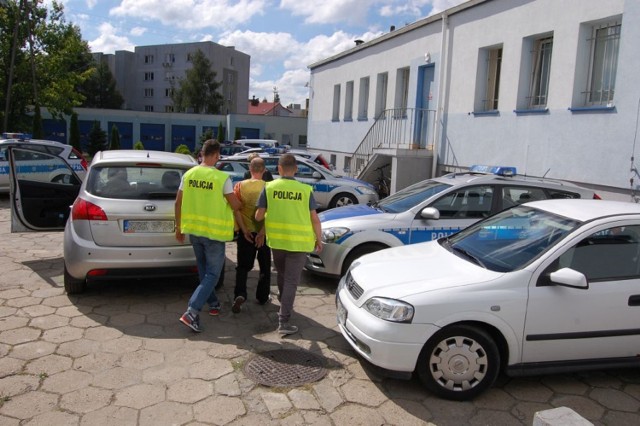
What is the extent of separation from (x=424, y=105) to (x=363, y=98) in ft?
15.8

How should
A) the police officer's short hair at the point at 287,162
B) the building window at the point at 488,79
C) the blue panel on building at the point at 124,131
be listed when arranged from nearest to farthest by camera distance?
the police officer's short hair at the point at 287,162
the building window at the point at 488,79
the blue panel on building at the point at 124,131

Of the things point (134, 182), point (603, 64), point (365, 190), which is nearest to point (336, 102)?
point (365, 190)

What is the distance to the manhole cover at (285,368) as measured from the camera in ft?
13.1

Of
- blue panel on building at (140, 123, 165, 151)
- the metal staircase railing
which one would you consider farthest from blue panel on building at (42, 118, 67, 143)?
the metal staircase railing

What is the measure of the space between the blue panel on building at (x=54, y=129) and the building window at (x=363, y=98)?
29.6 m

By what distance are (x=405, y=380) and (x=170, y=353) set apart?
1.97m

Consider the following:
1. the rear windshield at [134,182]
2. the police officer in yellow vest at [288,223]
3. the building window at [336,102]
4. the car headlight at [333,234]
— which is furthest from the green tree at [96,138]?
the police officer in yellow vest at [288,223]

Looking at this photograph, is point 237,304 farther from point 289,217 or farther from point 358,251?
point 358,251

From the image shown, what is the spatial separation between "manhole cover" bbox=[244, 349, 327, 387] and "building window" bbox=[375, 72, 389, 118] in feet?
46.5

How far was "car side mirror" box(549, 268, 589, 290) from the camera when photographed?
11.9ft

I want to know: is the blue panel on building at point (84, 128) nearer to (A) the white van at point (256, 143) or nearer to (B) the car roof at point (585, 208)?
(A) the white van at point (256, 143)

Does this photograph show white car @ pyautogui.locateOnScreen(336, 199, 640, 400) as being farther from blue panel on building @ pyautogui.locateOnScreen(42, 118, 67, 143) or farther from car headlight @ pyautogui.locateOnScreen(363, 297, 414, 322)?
blue panel on building @ pyautogui.locateOnScreen(42, 118, 67, 143)

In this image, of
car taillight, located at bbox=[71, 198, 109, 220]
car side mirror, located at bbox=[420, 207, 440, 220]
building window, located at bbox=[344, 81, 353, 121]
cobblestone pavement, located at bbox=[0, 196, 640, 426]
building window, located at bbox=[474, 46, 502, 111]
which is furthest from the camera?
building window, located at bbox=[344, 81, 353, 121]

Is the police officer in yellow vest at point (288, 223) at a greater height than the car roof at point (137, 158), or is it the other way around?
the car roof at point (137, 158)
